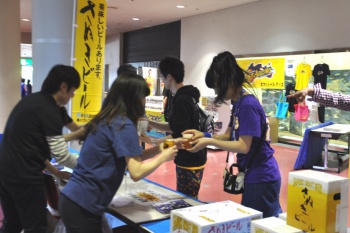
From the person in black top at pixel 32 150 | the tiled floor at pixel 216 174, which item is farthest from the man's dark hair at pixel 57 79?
the tiled floor at pixel 216 174

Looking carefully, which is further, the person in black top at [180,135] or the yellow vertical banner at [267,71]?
the yellow vertical banner at [267,71]

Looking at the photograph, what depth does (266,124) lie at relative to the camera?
77.7 inches

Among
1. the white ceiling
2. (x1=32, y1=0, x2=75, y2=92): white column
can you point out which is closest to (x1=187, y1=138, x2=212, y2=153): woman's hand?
(x1=32, y1=0, x2=75, y2=92): white column

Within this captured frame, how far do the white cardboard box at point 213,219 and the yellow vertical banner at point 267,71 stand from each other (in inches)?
264

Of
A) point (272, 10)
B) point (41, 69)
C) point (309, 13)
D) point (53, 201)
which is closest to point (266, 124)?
point (53, 201)

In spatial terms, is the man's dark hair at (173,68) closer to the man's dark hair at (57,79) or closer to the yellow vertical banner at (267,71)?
the man's dark hair at (57,79)

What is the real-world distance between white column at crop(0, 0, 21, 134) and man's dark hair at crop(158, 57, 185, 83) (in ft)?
14.2

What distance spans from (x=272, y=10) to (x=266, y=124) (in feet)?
22.3

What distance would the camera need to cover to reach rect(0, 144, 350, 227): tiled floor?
462 centimetres

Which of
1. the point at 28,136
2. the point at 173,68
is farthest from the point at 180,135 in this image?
the point at 28,136

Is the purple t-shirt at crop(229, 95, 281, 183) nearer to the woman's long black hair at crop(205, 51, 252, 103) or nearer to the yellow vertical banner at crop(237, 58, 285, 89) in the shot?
the woman's long black hair at crop(205, 51, 252, 103)

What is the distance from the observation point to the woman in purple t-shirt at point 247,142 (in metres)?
1.91

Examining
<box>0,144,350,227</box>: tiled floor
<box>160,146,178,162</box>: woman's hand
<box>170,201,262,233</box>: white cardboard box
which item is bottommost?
<box>0,144,350,227</box>: tiled floor

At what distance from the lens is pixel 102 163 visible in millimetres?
1562
